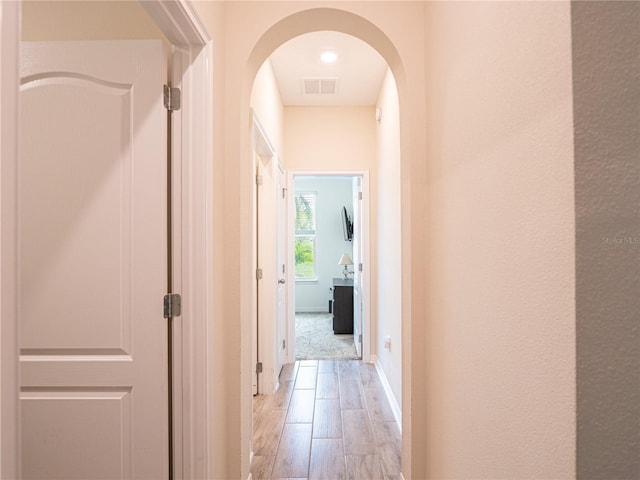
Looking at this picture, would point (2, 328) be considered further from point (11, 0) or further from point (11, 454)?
point (11, 0)

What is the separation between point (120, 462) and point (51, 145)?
1127 mm

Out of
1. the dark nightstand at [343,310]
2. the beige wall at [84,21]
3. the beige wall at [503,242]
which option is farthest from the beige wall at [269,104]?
the dark nightstand at [343,310]

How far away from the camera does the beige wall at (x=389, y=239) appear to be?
277cm

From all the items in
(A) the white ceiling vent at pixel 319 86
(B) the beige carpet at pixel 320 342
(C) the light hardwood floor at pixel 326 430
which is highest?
(A) the white ceiling vent at pixel 319 86

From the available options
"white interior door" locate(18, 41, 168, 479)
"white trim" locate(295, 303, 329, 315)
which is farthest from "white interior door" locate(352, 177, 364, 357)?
"white interior door" locate(18, 41, 168, 479)

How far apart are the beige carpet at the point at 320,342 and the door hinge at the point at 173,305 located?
3086 mm

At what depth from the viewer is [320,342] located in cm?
500

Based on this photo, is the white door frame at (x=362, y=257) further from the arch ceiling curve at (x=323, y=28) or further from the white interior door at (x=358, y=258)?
the arch ceiling curve at (x=323, y=28)

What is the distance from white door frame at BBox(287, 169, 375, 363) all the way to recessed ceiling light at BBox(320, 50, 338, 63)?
1.14 m

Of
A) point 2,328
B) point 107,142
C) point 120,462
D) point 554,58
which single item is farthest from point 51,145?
point 554,58

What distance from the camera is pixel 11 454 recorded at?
565 millimetres

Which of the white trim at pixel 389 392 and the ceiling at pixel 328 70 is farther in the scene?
the ceiling at pixel 328 70

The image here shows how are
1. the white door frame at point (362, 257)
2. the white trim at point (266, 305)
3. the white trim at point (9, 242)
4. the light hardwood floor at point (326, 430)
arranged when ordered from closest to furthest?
the white trim at point (9, 242) < the light hardwood floor at point (326, 430) < the white trim at point (266, 305) < the white door frame at point (362, 257)

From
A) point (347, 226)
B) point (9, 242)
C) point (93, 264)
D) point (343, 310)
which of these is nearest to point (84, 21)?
point (93, 264)
